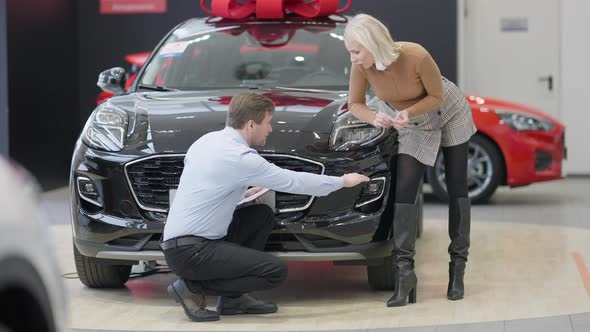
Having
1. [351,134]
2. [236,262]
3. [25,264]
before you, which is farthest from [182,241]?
[25,264]

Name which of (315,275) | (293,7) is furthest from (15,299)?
(293,7)

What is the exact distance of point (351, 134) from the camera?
17.8ft

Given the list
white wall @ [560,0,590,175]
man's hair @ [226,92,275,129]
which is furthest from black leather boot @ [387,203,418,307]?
white wall @ [560,0,590,175]

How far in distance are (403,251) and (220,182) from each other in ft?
3.23

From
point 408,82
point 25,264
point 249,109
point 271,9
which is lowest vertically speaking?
point 25,264

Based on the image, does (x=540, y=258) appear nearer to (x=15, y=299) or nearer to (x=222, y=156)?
(x=222, y=156)

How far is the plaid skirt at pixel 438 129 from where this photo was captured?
17.9ft

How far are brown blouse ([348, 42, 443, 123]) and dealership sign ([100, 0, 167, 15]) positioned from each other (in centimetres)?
772

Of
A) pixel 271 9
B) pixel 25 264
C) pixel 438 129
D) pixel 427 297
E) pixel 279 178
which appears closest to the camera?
pixel 25 264

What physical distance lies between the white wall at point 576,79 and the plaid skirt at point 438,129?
24.7 ft

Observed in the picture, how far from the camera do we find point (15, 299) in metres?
2.27

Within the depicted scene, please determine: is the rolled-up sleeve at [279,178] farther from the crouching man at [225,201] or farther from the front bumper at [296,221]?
the front bumper at [296,221]

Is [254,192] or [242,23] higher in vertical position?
[242,23]

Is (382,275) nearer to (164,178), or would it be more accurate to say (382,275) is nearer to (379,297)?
(379,297)
